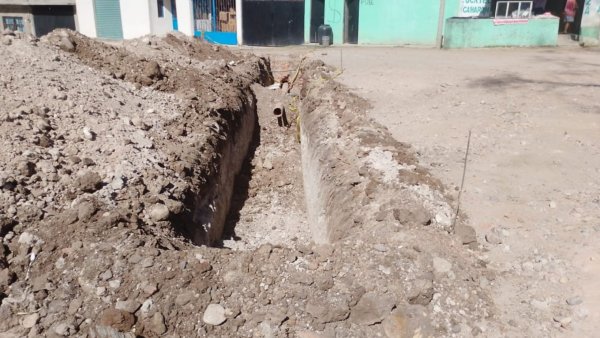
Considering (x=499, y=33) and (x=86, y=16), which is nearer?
(x=499, y=33)

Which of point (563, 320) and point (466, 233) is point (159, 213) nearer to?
point (466, 233)

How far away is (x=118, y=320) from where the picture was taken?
3385mm

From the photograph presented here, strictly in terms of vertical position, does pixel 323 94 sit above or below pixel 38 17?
below

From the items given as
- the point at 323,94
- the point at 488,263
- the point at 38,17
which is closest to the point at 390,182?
the point at 488,263

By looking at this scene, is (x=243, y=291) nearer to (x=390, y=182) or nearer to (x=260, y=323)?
(x=260, y=323)

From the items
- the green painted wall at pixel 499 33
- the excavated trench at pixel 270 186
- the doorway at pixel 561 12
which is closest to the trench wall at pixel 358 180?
the excavated trench at pixel 270 186

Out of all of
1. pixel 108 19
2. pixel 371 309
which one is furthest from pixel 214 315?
pixel 108 19

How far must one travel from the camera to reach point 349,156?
6547 millimetres

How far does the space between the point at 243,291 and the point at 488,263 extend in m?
2.14

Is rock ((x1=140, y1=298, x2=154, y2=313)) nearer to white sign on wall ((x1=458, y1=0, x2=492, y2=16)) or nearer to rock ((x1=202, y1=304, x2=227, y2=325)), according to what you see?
rock ((x1=202, y1=304, x2=227, y2=325))

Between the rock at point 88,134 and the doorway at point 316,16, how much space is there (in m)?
15.4

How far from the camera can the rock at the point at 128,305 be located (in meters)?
3.51

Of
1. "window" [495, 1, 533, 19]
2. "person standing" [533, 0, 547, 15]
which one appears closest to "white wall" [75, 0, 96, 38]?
"window" [495, 1, 533, 19]

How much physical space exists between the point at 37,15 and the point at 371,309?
23254 millimetres
